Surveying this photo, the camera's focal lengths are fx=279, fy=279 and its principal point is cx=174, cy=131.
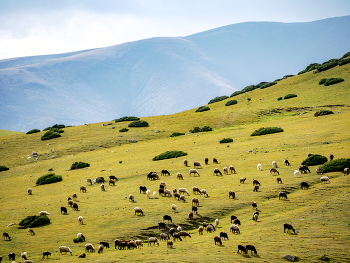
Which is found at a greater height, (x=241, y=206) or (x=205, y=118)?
(x=205, y=118)

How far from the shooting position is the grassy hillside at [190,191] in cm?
1570

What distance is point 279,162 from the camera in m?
33.8

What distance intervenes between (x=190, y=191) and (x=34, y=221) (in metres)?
13.7

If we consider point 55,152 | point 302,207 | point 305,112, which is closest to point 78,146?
point 55,152

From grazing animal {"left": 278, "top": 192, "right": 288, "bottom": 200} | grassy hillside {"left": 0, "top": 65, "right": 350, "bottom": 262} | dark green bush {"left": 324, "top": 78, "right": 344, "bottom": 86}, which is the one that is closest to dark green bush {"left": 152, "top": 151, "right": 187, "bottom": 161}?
grassy hillside {"left": 0, "top": 65, "right": 350, "bottom": 262}

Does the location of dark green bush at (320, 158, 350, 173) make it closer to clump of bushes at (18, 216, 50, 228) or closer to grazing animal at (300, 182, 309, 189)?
grazing animal at (300, 182, 309, 189)

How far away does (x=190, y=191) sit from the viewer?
27234mm

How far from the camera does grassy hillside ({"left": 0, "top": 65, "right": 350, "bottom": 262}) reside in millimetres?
15703

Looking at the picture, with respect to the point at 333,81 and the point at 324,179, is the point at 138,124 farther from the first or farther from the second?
the point at 333,81

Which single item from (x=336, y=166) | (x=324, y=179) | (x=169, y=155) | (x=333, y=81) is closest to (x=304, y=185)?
(x=324, y=179)

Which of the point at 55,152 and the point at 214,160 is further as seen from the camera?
the point at 55,152

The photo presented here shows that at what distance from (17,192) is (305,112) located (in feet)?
200

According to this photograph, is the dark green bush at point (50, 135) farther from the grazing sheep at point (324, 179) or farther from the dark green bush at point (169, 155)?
the grazing sheep at point (324, 179)

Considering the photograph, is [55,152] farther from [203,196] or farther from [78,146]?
[203,196]
